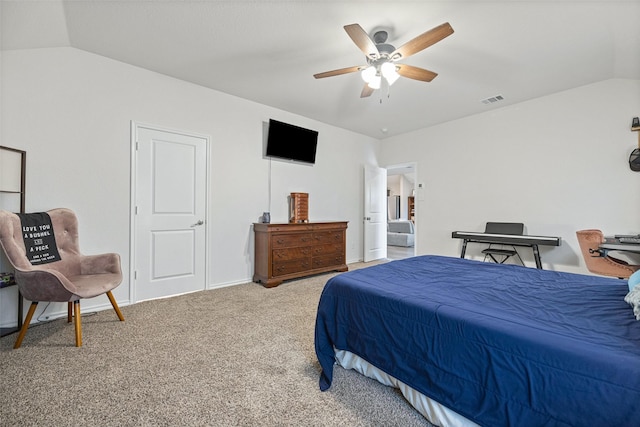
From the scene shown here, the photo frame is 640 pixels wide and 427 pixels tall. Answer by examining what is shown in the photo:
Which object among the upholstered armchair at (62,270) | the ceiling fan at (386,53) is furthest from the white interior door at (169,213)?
the ceiling fan at (386,53)

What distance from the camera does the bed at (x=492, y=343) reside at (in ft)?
2.87

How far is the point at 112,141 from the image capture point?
2924mm

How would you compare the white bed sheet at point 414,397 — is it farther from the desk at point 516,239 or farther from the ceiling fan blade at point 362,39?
the desk at point 516,239

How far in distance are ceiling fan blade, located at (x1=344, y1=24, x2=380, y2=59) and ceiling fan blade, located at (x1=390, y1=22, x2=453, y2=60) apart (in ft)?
0.62

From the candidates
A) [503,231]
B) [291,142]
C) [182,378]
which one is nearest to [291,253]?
[291,142]

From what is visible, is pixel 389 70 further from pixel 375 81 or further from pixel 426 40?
pixel 426 40

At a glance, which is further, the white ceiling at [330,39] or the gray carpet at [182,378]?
the white ceiling at [330,39]

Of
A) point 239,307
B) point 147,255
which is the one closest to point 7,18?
point 147,255

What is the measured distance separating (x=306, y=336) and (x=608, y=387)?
184 centimetres

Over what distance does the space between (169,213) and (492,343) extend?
3.43 meters

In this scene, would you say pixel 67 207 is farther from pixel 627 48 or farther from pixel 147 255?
pixel 627 48

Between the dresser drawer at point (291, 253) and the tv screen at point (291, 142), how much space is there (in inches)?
59.1

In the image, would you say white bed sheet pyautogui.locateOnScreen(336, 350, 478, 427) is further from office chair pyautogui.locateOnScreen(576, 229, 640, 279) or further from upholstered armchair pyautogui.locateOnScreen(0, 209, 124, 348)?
office chair pyautogui.locateOnScreen(576, 229, 640, 279)

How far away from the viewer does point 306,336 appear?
2.28m
